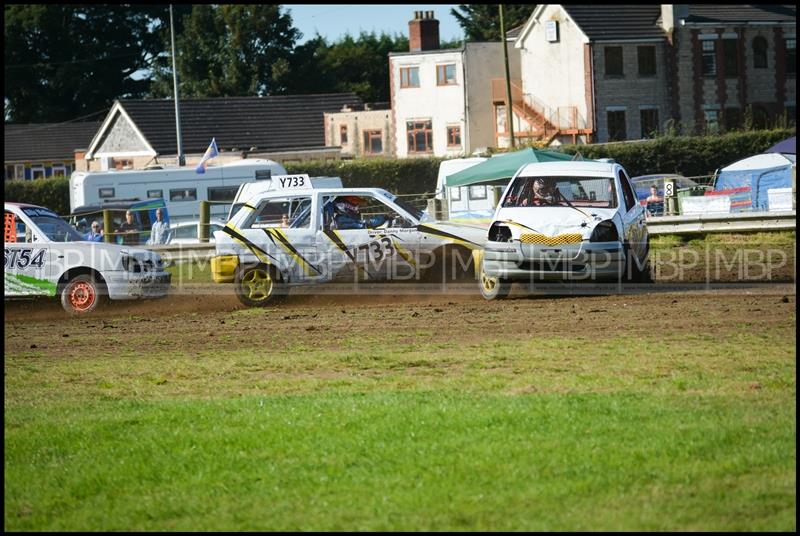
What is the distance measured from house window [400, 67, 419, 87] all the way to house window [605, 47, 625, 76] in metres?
10.6

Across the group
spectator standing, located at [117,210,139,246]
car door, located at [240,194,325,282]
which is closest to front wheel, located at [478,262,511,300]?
car door, located at [240,194,325,282]

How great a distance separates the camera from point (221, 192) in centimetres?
3934

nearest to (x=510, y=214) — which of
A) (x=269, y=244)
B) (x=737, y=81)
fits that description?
(x=269, y=244)

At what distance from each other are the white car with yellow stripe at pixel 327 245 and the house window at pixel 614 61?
40.0 m

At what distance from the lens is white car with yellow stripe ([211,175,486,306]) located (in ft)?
54.4

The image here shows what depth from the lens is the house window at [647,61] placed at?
5491cm

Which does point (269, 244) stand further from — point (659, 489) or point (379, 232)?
point (659, 489)

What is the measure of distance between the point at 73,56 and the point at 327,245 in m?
65.9

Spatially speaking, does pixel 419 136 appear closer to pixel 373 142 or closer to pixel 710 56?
pixel 373 142

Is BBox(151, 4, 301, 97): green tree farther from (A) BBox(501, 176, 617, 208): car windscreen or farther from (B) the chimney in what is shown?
(A) BBox(501, 176, 617, 208): car windscreen

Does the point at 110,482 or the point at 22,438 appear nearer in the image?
the point at 110,482

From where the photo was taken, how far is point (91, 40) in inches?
3095

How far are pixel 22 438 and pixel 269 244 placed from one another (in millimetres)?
8379

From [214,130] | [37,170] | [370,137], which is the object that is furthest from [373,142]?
[37,170]
